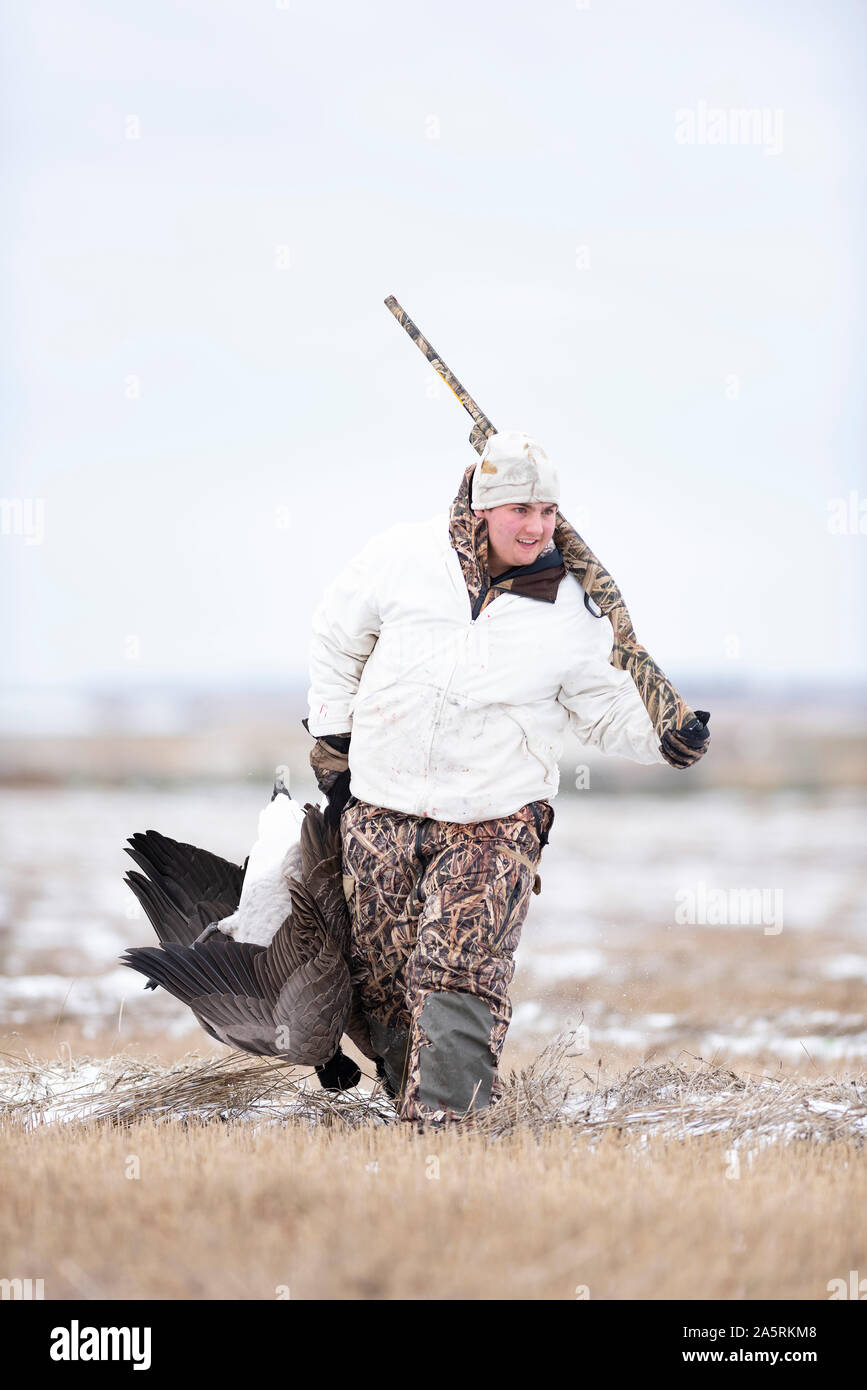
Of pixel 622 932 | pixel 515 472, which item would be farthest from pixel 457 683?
pixel 622 932

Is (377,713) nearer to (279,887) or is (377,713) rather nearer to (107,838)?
(279,887)

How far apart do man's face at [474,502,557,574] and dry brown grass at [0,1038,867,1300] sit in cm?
186

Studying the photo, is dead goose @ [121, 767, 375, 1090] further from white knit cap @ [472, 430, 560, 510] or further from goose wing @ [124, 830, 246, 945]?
white knit cap @ [472, 430, 560, 510]

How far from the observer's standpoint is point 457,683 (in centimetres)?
434

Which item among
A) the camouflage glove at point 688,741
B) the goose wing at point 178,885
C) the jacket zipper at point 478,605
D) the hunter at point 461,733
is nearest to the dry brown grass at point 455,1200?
the hunter at point 461,733

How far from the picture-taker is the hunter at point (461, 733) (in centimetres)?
428

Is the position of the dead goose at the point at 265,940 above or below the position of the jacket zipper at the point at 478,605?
below

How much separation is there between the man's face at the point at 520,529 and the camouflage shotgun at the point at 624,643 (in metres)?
0.20

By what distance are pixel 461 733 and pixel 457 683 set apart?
0.56 feet

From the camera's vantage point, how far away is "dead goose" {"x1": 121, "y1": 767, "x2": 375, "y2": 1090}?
4371 millimetres

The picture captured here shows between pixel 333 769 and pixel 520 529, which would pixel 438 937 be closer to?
pixel 333 769

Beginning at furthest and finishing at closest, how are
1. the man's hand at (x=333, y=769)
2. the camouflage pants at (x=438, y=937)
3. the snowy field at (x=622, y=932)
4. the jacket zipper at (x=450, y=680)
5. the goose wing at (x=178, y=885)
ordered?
1. the snowy field at (x=622, y=932)
2. the goose wing at (x=178, y=885)
3. the man's hand at (x=333, y=769)
4. the jacket zipper at (x=450, y=680)
5. the camouflage pants at (x=438, y=937)

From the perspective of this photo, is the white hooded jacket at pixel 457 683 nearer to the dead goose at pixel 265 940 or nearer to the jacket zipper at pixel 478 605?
the jacket zipper at pixel 478 605

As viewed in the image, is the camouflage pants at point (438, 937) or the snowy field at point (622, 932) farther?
the snowy field at point (622, 932)
